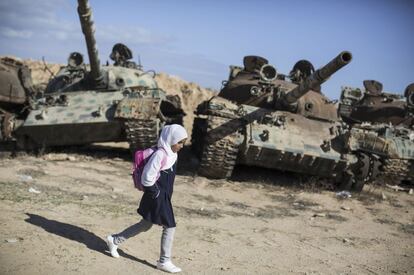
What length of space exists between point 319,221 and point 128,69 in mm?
7234

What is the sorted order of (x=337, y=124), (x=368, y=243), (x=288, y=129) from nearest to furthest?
(x=368, y=243)
(x=288, y=129)
(x=337, y=124)

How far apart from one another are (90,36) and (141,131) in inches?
99.7

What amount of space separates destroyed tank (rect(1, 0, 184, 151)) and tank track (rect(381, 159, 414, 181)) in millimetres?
4875

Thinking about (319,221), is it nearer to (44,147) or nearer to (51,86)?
(44,147)

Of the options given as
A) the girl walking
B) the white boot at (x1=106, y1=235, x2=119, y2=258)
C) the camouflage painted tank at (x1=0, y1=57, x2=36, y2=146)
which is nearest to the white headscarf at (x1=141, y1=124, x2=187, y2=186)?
the girl walking

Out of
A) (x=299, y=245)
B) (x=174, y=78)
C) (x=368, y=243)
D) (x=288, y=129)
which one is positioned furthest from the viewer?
(x=174, y=78)

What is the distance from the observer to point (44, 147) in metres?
11.4

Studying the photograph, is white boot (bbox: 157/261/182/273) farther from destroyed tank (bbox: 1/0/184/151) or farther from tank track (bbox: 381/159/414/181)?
tank track (bbox: 381/159/414/181)

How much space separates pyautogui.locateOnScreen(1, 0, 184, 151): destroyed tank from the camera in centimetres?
1081

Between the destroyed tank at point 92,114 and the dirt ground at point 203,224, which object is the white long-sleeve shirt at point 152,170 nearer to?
the dirt ground at point 203,224

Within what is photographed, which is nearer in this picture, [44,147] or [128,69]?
[44,147]

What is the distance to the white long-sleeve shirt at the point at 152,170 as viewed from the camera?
4.76m

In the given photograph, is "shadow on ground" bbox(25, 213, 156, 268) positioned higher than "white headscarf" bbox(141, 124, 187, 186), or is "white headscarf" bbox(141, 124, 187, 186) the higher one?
"white headscarf" bbox(141, 124, 187, 186)

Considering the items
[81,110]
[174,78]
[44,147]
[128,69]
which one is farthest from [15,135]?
[174,78]
